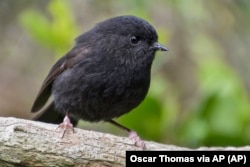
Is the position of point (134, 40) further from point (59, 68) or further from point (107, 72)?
point (59, 68)

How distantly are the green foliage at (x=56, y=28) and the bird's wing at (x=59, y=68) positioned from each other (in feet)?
3.58

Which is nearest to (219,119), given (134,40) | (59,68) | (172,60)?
(134,40)

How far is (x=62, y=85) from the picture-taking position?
224 inches

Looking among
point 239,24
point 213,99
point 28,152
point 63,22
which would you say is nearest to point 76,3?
point 63,22

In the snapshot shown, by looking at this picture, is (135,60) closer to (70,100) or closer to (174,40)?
(70,100)

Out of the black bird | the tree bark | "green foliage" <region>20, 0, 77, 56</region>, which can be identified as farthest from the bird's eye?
"green foliage" <region>20, 0, 77, 56</region>

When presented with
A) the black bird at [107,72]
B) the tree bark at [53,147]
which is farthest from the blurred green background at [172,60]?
the tree bark at [53,147]

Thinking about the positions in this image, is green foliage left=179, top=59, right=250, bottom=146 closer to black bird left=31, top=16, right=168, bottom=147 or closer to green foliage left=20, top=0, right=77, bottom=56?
black bird left=31, top=16, right=168, bottom=147

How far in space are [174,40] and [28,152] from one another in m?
4.94

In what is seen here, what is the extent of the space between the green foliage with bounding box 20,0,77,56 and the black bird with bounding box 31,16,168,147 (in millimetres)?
1300

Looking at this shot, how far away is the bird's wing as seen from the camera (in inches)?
223

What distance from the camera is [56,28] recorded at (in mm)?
7238

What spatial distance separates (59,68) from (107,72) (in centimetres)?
65

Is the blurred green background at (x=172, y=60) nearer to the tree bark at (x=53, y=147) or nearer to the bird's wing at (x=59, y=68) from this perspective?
the bird's wing at (x=59, y=68)
